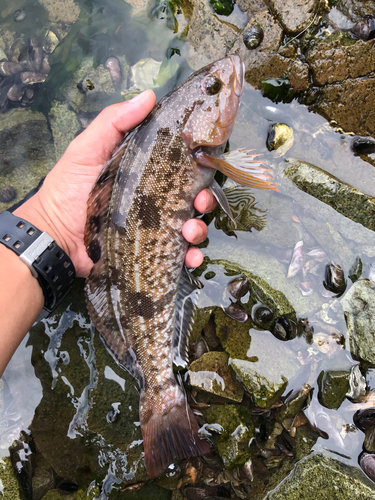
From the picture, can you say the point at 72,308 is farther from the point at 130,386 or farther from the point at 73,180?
the point at 73,180

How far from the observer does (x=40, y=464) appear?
3.54 metres

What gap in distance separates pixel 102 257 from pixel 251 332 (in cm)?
186

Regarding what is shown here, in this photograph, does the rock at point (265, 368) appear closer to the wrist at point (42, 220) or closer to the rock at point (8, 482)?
the wrist at point (42, 220)

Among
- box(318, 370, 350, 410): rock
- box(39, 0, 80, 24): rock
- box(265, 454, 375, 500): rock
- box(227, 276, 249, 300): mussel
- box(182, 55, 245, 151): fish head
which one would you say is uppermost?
box(39, 0, 80, 24): rock

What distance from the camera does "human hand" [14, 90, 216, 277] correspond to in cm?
327

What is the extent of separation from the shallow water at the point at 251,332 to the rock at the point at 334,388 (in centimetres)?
7

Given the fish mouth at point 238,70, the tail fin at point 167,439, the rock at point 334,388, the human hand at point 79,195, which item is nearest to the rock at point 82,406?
the tail fin at point 167,439

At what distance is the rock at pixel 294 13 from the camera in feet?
11.1

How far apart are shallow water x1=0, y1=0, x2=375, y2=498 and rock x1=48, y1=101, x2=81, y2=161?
1.65m

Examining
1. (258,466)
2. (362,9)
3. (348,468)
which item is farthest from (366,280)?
(362,9)

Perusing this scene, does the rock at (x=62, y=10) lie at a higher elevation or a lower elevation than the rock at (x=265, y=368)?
higher

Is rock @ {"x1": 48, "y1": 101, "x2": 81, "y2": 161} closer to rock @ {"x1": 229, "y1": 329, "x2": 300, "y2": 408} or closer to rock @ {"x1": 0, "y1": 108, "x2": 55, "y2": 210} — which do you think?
rock @ {"x1": 0, "y1": 108, "x2": 55, "y2": 210}

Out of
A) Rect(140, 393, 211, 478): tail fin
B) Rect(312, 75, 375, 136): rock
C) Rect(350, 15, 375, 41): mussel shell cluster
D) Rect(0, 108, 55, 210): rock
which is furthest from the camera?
Rect(0, 108, 55, 210): rock

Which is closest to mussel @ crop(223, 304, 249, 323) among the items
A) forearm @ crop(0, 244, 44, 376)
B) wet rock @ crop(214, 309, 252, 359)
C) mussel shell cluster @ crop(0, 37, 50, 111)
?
wet rock @ crop(214, 309, 252, 359)
